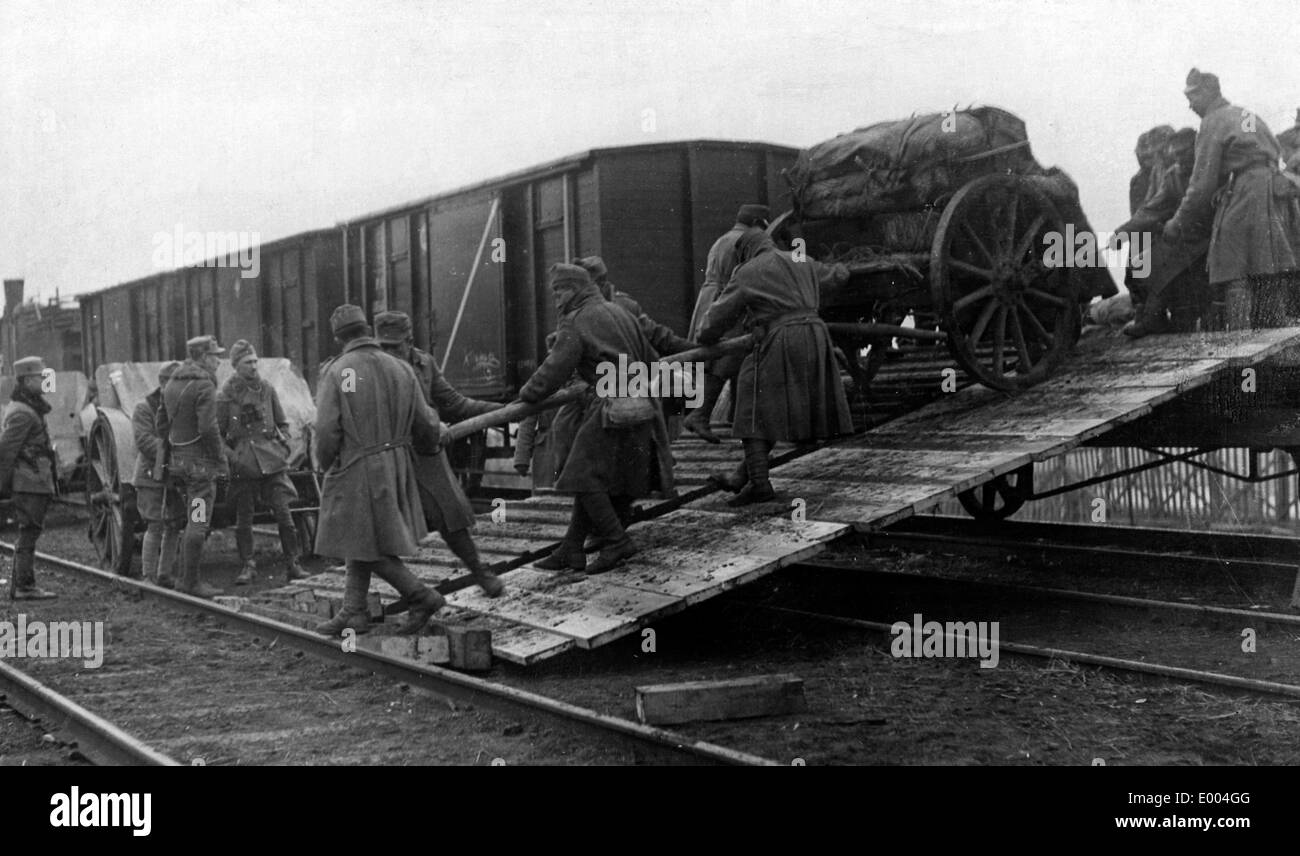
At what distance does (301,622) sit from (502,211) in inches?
226

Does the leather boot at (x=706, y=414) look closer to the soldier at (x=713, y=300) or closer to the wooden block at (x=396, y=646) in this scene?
the soldier at (x=713, y=300)

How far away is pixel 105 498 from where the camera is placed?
35.5ft

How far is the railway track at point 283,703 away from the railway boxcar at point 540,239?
5.00 metres

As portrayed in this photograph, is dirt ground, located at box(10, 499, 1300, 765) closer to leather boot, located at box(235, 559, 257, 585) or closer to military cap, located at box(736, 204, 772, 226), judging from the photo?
leather boot, located at box(235, 559, 257, 585)

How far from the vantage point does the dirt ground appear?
15.5 feet

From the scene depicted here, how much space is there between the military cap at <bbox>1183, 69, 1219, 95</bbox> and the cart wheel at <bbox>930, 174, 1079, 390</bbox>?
1.08 metres

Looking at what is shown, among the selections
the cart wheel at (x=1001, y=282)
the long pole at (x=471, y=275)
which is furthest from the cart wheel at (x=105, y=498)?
the cart wheel at (x=1001, y=282)

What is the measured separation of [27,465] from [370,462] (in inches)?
167

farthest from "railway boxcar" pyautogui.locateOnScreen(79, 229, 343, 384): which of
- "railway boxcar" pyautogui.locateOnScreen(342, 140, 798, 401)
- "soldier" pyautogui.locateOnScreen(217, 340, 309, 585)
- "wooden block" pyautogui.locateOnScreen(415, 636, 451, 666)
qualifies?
"wooden block" pyautogui.locateOnScreen(415, 636, 451, 666)

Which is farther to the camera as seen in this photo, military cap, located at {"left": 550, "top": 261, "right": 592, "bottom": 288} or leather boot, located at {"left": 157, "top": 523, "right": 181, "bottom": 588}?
leather boot, located at {"left": 157, "top": 523, "right": 181, "bottom": 588}

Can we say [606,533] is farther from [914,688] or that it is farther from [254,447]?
[254,447]

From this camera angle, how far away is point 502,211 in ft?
39.5

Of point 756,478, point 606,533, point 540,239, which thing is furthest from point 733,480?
point 540,239
